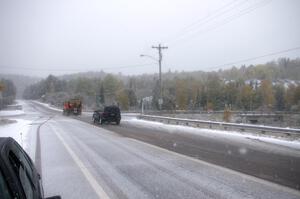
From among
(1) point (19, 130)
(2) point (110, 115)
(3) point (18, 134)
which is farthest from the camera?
(2) point (110, 115)

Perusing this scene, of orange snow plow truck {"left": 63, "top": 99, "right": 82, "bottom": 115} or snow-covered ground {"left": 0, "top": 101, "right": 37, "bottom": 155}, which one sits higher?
orange snow plow truck {"left": 63, "top": 99, "right": 82, "bottom": 115}

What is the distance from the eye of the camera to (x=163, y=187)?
8789 mm

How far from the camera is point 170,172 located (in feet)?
34.9

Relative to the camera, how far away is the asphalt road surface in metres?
8.38

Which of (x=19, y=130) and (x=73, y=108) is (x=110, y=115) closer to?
(x=19, y=130)

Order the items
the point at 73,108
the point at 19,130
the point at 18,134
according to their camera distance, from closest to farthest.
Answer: the point at 18,134, the point at 19,130, the point at 73,108

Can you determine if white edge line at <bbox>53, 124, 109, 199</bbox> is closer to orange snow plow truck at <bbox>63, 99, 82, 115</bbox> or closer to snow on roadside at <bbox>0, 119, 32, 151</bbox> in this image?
snow on roadside at <bbox>0, 119, 32, 151</bbox>

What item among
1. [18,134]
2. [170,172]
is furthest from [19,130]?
[170,172]

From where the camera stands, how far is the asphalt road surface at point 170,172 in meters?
8.38

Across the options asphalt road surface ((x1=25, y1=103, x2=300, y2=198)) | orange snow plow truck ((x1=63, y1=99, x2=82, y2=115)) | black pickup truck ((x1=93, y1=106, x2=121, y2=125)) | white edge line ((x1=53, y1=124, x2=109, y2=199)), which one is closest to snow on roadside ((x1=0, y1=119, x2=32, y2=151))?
asphalt road surface ((x1=25, y1=103, x2=300, y2=198))

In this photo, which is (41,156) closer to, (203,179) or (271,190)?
(203,179)

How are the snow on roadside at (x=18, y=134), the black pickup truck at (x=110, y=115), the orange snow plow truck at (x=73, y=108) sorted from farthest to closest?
the orange snow plow truck at (x=73, y=108) < the black pickup truck at (x=110, y=115) < the snow on roadside at (x=18, y=134)

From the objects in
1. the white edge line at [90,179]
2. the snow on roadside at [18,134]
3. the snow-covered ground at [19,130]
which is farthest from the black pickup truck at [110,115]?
the white edge line at [90,179]

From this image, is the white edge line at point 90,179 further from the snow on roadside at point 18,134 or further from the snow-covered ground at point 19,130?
the snow on roadside at point 18,134
